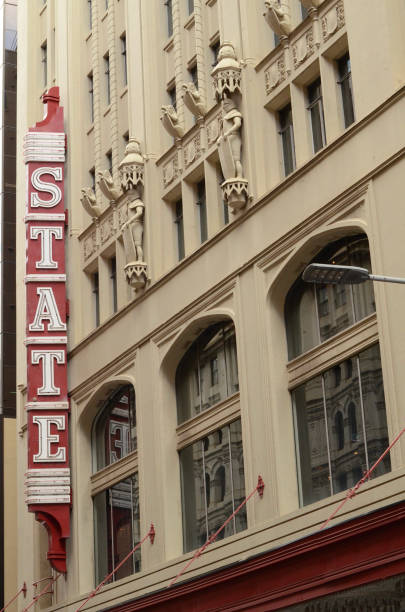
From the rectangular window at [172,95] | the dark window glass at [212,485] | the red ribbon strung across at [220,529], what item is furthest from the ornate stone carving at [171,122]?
the red ribbon strung across at [220,529]

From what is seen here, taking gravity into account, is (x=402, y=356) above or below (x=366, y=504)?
above

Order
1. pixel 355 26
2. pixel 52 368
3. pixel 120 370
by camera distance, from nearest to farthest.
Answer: pixel 355 26 → pixel 120 370 → pixel 52 368

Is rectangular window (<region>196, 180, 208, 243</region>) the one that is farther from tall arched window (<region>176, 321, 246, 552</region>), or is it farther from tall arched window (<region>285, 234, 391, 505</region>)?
tall arched window (<region>285, 234, 391, 505</region>)

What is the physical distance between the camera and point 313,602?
2572cm

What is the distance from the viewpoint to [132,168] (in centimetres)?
3762

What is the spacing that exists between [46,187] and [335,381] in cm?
1771

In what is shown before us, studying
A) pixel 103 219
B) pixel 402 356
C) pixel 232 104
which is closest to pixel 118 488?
pixel 103 219

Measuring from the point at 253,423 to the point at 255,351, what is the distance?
173 centimetres

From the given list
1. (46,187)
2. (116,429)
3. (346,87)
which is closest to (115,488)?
(116,429)

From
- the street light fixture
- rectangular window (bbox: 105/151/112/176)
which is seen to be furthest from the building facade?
the street light fixture

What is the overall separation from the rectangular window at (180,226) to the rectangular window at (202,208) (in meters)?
1.13

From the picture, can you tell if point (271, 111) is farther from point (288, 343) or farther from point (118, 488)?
point (118, 488)

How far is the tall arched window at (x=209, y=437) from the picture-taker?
103 feet

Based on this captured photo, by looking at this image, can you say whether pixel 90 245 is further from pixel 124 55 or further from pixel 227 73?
pixel 227 73
